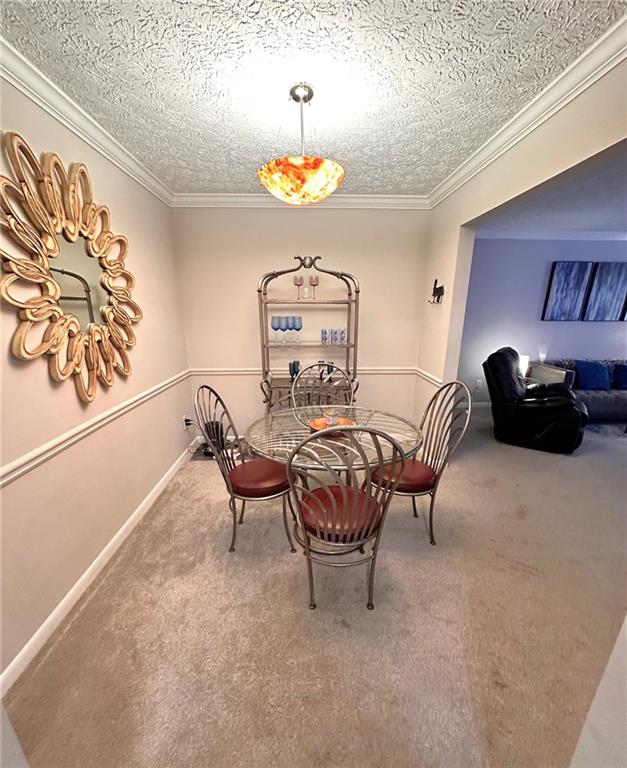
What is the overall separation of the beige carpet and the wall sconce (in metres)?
1.88

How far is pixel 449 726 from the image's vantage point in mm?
1052

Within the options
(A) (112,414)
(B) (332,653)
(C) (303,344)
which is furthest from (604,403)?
(A) (112,414)

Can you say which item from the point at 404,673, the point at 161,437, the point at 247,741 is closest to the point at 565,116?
the point at 404,673

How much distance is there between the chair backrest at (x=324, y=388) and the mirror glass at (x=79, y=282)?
1600mm

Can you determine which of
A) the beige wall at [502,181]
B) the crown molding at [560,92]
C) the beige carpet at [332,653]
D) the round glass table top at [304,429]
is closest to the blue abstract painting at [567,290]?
the beige wall at [502,181]

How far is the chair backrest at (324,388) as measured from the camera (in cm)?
277

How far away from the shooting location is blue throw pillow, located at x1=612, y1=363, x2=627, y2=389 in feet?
12.7

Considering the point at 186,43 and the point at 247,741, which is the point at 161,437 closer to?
the point at 247,741

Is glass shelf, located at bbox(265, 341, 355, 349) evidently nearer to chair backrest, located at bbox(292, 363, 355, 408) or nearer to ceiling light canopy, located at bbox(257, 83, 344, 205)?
chair backrest, located at bbox(292, 363, 355, 408)

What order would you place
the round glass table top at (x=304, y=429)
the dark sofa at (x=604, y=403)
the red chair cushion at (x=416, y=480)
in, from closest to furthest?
the round glass table top at (x=304, y=429), the red chair cushion at (x=416, y=480), the dark sofa at (x=604, y=403)

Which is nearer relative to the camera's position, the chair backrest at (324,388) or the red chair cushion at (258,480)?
the red chair cushion at (258,480)

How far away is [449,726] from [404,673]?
0.65ft

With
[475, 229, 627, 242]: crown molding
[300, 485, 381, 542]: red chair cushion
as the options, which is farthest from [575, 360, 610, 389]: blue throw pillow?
[300, 485, 381, 542]: red chair cushion

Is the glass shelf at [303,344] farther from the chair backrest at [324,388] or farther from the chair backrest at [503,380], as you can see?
the chair backrest at [503,380]
